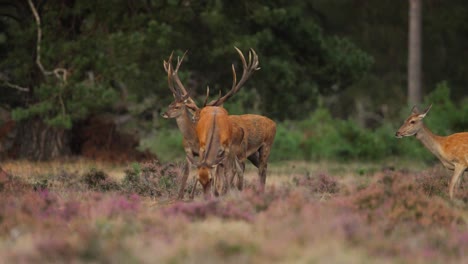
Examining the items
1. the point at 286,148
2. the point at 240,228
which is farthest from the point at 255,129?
the point at 286,148

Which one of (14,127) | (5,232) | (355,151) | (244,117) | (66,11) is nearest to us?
(5,232)

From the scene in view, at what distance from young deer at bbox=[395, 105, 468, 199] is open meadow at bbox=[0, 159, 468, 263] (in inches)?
27.5

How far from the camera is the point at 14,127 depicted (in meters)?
23.8

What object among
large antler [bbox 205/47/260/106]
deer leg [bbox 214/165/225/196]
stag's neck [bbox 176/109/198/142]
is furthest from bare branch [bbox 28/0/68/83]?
deer leg [bbox 214/165/225/196]

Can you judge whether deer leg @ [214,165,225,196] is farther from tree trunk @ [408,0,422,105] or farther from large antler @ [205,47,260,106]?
tree trunk @ [408,0,422,105]

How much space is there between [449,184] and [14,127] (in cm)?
1224

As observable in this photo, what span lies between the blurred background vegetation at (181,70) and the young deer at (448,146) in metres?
5.17

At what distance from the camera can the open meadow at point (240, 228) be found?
822cm

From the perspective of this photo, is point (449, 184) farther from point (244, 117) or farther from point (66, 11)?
point (66, 11)

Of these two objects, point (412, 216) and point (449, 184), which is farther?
point (449, 184)

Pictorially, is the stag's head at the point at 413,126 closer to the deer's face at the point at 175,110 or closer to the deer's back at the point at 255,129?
the deer's back at the point at 255,129

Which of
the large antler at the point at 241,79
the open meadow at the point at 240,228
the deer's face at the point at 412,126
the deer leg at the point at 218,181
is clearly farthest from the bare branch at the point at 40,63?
the deer leg at the point at 218,181

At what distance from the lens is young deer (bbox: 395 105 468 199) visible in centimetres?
1479

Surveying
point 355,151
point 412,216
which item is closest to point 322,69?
point 355,151
